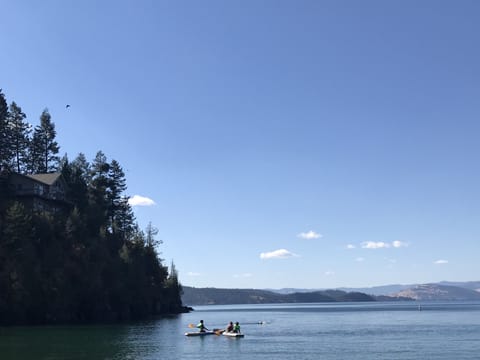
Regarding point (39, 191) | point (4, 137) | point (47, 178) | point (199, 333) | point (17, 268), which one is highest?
point (4, 137)

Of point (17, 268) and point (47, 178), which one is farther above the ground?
point (47, 178)

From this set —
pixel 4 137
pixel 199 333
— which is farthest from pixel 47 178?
pixel 199 333

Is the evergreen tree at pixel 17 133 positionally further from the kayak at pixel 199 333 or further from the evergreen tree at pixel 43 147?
the kayak at pixel 199 333

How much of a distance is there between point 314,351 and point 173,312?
11059cm

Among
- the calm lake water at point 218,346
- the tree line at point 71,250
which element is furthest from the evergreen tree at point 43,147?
the calm lake water at point 218,346

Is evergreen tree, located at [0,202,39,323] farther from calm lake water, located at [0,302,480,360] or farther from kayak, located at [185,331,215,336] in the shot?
kayak, located at [185,331,215,336]

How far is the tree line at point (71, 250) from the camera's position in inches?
3519

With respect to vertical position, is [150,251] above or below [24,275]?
above

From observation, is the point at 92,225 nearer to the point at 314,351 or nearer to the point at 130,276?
the point at 130,276

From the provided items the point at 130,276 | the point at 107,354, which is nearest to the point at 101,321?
the point at 130,276

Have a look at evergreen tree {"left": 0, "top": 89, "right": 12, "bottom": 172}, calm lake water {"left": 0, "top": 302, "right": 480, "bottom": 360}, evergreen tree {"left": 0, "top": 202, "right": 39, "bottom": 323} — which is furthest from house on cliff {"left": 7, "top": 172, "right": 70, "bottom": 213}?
calm lake water {"left": 0, "top": 302, "right": 480, "bottom": 360}

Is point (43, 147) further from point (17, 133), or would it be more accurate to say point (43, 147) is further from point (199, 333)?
point (199, 333)

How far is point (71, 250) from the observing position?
102m

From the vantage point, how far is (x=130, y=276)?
116 m
